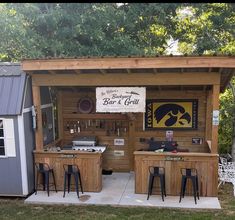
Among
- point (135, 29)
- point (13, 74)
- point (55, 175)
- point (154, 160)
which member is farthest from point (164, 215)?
point (135, 29)

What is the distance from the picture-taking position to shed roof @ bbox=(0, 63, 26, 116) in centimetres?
627

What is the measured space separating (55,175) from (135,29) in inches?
309

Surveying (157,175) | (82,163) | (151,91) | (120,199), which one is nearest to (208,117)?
(151,91)

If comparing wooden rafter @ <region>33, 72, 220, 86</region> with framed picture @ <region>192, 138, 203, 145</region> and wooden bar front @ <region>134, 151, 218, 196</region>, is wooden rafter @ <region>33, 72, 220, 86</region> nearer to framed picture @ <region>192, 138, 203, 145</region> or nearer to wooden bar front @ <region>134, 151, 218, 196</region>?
wooden bar front @ <region>134, 151, 218, 196</region>

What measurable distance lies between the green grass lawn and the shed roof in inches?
76.8

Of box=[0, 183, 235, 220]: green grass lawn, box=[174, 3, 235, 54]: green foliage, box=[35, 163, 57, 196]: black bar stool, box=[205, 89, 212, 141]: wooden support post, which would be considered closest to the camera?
box=[0, 183, 235, 220]: green grass lawn

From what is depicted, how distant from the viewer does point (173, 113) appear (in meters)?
8.06

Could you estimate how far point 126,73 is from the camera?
6.30 m

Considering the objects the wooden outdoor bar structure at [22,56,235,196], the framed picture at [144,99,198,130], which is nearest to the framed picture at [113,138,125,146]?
the wooden outdoor bar structure at [22,56,235,196]

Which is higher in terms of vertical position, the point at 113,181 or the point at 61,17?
the point at 61,17

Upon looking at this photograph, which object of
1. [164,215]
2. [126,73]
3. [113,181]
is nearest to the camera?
[164,215]

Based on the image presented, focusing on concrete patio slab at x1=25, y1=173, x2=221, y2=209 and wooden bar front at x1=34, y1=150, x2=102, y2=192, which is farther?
wooden bar front at x1=34, y1=150, x2=102, y2=192

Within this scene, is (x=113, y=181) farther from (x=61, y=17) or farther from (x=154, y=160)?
(x=61, y=17)

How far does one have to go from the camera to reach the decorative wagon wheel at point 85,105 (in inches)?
328
